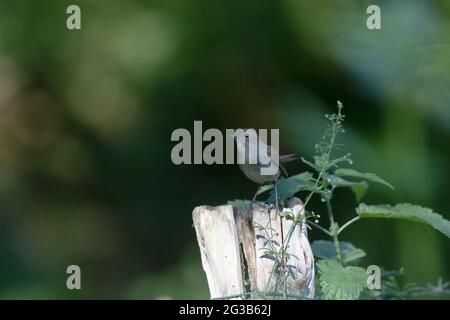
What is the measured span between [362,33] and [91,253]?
174 centimetres

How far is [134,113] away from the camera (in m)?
4.22

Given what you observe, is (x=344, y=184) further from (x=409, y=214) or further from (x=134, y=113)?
(x=134, y=113)

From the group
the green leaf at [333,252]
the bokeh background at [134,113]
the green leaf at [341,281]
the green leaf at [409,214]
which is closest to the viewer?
the green leaf at [341,281]

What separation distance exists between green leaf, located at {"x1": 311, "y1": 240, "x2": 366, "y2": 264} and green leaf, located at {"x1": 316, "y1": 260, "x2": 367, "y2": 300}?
0.57ft

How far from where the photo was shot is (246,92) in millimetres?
4266

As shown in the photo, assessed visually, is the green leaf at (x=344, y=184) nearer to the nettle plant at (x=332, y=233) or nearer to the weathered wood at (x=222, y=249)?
the nettle plant at (x=332, y=233)

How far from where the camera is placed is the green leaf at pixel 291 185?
178cm

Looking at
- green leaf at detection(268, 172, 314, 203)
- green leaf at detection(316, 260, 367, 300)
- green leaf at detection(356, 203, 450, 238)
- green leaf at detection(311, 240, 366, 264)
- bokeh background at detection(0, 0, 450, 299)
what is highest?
bokeh background at detection(0, 0, 450, 299)

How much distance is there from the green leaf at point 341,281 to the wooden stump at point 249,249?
0.05 meters

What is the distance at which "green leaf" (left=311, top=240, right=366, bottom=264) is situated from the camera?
191 cm

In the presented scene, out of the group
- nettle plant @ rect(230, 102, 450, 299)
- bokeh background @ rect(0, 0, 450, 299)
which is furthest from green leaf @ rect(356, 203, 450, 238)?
bokeh background @ rect(0, 0, 450, 299)

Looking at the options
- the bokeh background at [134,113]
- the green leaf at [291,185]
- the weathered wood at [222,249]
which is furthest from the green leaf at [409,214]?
the bokeh background at [134,113]

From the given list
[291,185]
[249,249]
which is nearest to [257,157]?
[291,185]

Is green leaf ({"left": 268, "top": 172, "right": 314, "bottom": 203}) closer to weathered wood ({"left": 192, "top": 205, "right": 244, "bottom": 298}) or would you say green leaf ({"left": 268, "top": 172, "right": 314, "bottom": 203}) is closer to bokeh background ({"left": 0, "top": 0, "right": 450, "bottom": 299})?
weathered wood ({"left": 192, "top": 205, "right": 244, "bottom": 298})
